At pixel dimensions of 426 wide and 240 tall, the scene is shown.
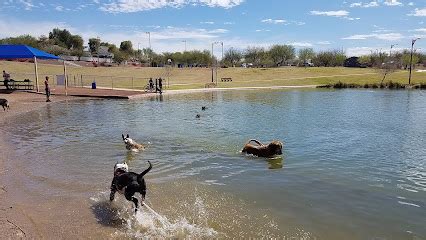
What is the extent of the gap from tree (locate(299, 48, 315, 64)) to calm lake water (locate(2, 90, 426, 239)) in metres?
153

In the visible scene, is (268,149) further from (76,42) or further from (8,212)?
(76,42)

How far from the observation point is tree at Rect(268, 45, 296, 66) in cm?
16188

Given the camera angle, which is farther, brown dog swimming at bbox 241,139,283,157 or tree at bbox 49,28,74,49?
tree at bbox 49,28,74,49

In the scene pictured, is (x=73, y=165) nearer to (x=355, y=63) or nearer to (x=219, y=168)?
(x=219, y=168)

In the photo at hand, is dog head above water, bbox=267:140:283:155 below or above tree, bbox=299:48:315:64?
below

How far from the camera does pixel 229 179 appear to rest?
1118cm

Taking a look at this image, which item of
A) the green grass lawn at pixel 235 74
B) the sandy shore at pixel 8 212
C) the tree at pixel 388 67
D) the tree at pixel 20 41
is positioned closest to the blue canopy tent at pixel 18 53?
the sandy shore at pixel 8 212

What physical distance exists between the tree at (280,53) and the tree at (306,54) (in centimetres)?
580

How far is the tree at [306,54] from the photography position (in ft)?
555

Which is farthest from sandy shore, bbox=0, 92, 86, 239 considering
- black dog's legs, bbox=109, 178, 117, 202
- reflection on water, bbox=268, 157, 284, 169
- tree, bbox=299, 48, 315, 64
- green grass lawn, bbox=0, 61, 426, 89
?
tree, bbox=299, 48, 315, 64

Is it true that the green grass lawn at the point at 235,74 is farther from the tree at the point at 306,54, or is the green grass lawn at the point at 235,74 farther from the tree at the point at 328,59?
the tree at the point at 306,54

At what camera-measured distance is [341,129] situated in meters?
20.6

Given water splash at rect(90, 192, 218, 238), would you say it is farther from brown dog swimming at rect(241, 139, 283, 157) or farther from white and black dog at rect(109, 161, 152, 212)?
brown dog swimming at rect(241, 139, 283, 157)

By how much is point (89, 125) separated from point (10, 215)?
12874mm
